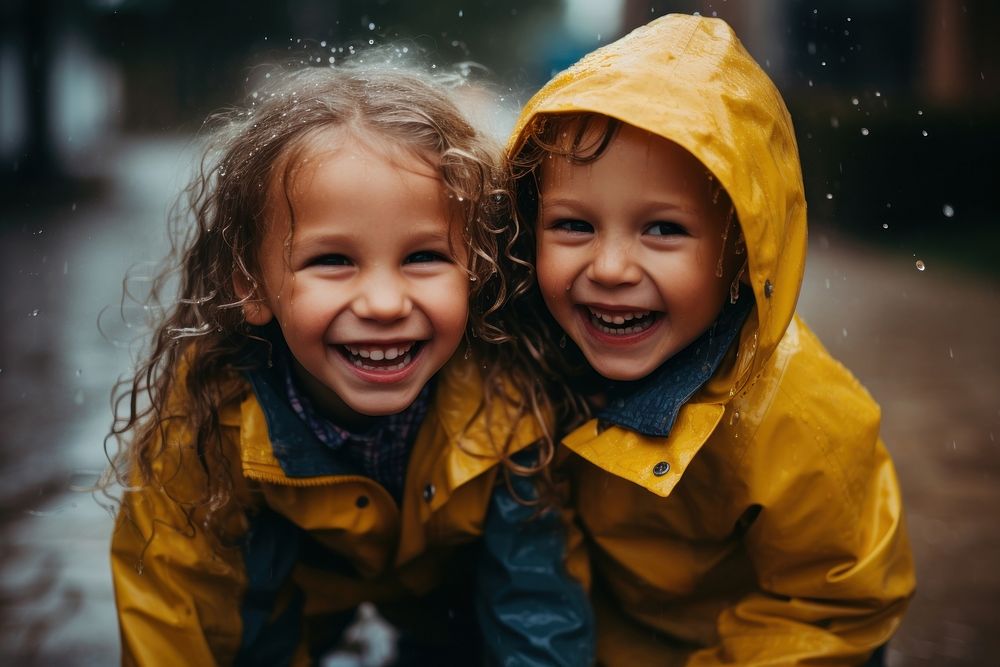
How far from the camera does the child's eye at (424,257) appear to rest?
2229 millimetres

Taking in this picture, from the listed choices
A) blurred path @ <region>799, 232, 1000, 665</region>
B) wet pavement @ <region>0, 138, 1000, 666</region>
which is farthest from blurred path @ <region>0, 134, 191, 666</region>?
blurred path @ <region>799, 232, 1000, 665</region>

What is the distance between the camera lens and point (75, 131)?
77.4 ft

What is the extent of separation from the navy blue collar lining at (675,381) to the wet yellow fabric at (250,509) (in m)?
0.22

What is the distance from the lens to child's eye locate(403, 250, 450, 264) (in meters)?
2.23

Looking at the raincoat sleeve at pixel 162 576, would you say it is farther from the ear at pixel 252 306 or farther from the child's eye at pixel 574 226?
the child's eye at pixel 574 226

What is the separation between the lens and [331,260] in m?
2.20

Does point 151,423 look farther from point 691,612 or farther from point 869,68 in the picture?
point 869,68

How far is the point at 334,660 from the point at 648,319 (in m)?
1.56

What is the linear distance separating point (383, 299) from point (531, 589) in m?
0.74

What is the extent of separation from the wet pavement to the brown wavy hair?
1.17 ft

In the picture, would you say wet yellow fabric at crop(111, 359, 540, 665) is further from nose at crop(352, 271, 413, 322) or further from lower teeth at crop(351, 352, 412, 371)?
nose at crop(352, 271, 413, 322)

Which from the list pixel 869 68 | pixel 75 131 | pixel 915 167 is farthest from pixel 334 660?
pixel 75 131

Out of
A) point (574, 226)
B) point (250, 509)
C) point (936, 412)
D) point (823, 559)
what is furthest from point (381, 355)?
point (936, 412)

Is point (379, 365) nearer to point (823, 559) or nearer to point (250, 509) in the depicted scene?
point (250, 509)
